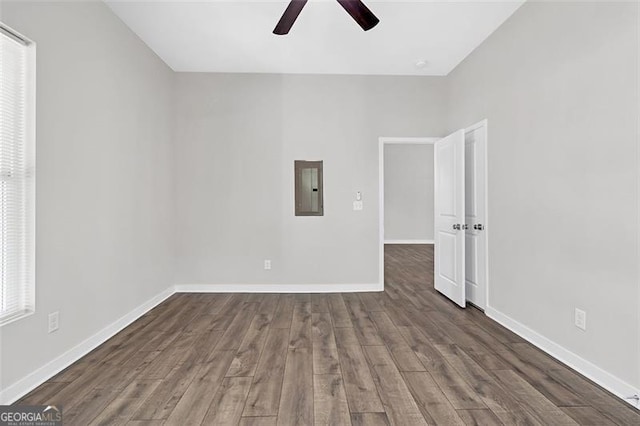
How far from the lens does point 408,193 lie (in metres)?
9.09

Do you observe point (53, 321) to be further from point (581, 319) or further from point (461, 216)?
point (461, 216)

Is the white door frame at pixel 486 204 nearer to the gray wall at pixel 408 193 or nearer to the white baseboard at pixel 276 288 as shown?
the white baseboard at pixel 276 288

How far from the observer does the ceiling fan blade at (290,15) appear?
2307 millimetres

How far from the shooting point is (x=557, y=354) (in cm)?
243

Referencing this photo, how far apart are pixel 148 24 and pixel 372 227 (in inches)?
134

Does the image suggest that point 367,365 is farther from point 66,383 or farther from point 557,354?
point 66,383

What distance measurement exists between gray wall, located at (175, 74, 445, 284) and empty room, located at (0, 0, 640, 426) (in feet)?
0.10

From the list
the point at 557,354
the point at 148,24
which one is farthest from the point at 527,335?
the point at 148,24

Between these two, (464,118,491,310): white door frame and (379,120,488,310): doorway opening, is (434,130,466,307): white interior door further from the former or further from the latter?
(464,118,491,310): white door frame

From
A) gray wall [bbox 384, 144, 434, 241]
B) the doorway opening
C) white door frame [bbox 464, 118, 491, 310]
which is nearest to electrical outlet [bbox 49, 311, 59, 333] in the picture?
the doorway opening

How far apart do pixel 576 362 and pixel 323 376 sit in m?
1.80

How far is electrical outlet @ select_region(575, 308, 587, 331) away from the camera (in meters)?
2.21

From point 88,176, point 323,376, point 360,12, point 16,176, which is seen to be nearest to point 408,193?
point 360,12

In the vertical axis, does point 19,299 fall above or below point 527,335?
above
